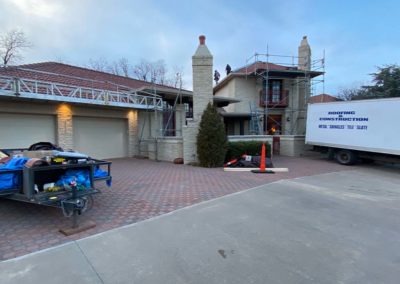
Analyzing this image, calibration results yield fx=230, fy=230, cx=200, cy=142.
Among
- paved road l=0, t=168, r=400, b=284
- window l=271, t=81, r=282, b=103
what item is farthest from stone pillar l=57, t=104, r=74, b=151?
window l=271, t=81, r=282, b=103

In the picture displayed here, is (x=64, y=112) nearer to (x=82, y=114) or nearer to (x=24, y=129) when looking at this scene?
(x=82, y=114)

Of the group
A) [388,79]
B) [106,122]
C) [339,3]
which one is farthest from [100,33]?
[388,79]

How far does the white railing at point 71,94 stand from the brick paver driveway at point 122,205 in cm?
449

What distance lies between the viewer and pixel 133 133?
1427 cm

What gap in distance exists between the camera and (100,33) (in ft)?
55.6

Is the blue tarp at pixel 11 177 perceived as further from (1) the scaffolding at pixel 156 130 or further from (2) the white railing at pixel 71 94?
(1) the scaffolding at pixel 156 130

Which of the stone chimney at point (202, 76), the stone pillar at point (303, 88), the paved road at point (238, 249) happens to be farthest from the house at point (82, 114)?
the paved road at point (238, 249)

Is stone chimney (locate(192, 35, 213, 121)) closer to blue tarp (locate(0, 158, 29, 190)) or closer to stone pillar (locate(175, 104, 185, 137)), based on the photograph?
stone pillar (locate(175, 104, 185, 137))

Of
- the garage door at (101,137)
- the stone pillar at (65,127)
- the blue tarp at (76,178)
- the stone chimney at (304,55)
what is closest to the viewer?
the blue tarp at (76,178)

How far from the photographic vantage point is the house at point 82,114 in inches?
380

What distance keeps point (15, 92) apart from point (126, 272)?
28.9 ft

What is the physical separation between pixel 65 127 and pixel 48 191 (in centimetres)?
863

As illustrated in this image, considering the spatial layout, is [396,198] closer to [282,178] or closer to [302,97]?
[282,178]

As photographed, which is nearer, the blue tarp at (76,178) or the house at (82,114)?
the blue tarp at (76,178)
